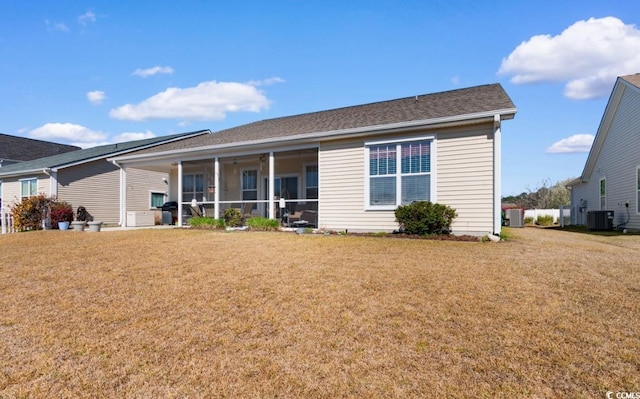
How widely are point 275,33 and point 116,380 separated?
1477cm

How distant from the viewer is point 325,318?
12.4 feet

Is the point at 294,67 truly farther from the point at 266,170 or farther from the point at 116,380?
the point at 116,380

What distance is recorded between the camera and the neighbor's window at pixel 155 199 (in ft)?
74.7

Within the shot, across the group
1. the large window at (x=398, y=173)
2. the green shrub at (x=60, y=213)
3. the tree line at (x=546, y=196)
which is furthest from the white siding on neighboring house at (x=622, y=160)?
the green shrub at (x=60, y=213)

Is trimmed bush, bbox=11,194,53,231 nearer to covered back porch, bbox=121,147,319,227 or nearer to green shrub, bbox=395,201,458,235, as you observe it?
covered back porch, bbox=121,147,319,227

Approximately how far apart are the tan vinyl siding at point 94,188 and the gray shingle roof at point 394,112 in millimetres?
7188

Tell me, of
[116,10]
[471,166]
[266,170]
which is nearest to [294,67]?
[266,170]

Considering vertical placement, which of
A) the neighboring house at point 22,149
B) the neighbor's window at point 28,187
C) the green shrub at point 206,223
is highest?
the neighboring house at point 22,149

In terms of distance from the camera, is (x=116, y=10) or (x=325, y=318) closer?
(x=325, y=318)

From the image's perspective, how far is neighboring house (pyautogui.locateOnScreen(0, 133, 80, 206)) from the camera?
2675 cm

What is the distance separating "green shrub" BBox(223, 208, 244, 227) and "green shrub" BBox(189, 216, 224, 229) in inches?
9.3

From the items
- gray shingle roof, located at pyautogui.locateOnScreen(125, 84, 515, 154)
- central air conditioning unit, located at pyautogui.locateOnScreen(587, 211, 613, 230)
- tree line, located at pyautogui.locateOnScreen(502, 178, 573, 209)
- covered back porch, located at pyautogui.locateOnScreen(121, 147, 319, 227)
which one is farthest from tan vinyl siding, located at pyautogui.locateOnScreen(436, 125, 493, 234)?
tree line, located at pyautogui.locateOnScreen(502, 178, 573, 209)

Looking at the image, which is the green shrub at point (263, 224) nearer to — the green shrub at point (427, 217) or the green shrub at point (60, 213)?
the green shrub at point (427, 217)

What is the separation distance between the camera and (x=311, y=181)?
1522cm
